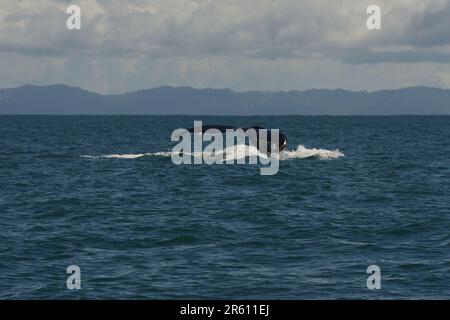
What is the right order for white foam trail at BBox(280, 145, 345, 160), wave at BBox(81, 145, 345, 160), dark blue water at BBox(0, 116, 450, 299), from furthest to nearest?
white foam trail at BBox(280, 145, 345, 160)
wave at BBox(81, 145, 345, 160)
dark blue water at BBox(0, 116, 450, 299)

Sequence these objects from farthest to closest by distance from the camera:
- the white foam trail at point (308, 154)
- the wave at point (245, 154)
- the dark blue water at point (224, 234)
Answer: the white foam trail at point (308, 154), the wave at point (245, 154), the dark blue water at point (224, 234)

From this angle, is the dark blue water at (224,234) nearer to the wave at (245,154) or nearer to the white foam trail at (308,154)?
the wave at (245,154)

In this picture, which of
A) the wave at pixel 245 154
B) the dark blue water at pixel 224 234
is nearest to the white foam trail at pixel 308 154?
the wave at pixel 245 154

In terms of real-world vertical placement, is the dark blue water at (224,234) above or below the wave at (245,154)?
below

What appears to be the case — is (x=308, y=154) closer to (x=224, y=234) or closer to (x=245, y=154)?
(x=245, y=154)

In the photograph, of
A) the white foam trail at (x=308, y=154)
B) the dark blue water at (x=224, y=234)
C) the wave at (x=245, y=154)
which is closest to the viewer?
the dark blue water at (x=224, y=234)

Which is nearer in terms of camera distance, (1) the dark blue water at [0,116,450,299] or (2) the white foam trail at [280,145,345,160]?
(1) the dark blue water at [0,116,450,299]

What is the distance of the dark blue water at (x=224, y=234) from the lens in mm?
20188

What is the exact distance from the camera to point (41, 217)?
31812 millimetres

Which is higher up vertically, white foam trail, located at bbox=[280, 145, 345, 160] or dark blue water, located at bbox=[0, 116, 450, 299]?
white foam trail, located at bbox=[280, 145, 345, 160]

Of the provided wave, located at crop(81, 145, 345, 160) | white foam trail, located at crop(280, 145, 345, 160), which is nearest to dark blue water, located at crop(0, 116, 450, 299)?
wave, located at crop(81, 145, 345, 160)

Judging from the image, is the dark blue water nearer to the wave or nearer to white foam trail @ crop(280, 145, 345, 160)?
the wave

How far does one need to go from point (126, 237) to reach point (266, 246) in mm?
5203

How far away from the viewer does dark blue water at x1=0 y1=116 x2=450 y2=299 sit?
20188 millimetres
